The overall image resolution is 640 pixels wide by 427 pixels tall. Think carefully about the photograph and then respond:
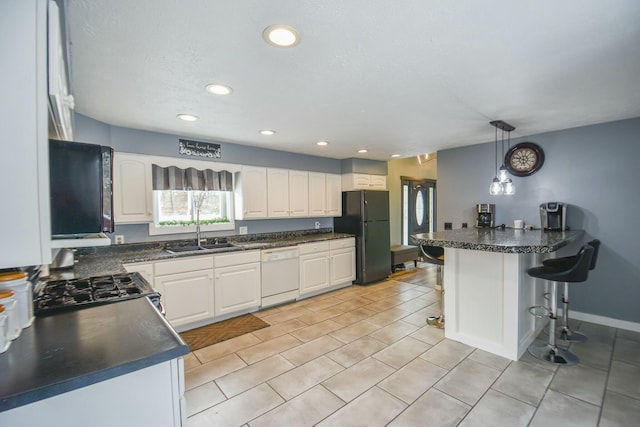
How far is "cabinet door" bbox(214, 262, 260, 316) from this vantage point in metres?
3.45

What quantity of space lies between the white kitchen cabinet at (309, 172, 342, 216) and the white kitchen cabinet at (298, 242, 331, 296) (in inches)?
25.7

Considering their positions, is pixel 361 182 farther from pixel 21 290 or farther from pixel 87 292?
pixel 21 290

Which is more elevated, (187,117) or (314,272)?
(187,117)

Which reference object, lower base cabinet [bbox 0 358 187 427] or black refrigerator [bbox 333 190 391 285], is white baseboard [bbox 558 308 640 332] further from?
lower base cabinet [bbox 0 358 187 427]

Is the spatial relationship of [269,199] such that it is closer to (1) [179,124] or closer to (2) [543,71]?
(1) [179,124]

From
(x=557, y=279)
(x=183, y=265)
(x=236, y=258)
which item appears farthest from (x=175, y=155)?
(x=557, y=279)

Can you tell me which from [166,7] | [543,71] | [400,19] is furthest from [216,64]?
[543,71]

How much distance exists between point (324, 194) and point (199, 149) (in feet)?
7.02

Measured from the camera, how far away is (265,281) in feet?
Answer: 12.7

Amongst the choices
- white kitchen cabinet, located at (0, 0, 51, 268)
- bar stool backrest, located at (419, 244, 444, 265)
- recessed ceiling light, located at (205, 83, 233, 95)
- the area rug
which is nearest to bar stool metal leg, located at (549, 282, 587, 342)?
bar stool backrest, located at (419, 244, 444, 265)

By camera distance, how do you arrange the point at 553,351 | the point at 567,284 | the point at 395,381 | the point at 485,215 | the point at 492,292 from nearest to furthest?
the point at 395,381 → the point at 553,351 → the point at 492,292 → the point at 567,284 → the point at 485,215

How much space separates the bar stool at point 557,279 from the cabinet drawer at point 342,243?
267cm

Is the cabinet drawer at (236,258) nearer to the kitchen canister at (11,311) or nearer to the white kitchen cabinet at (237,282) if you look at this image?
the white kitchen cabinet at (237,282)

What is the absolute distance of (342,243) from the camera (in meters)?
4.84
